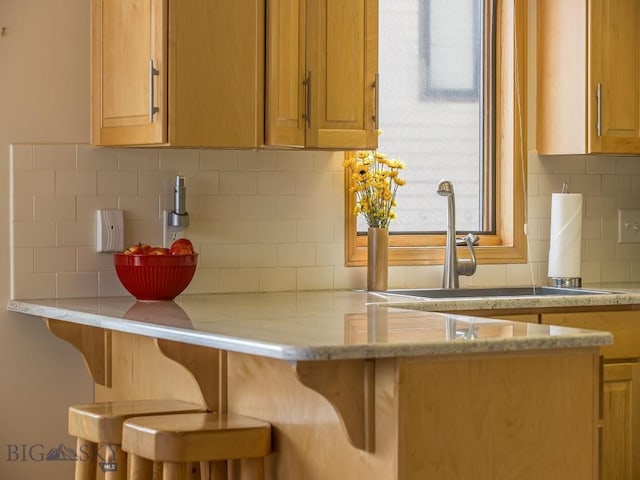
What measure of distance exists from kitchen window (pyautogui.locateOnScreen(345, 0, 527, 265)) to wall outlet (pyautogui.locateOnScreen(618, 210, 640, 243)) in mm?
472

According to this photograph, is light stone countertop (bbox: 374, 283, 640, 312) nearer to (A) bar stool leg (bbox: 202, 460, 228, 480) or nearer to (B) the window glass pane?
(B) the window glass pane

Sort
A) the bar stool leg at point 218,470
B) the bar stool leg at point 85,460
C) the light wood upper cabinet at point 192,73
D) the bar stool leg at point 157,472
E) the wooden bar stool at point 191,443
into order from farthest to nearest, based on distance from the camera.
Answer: the light wood upper cabinet at point 192,73 < the bar stool leg at point 157,472 < the bar stool leg at point 85,460 < the bar stool leg at point 218,470 < the wooden bar stool at point 191,443

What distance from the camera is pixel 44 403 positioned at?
3877 millimetres

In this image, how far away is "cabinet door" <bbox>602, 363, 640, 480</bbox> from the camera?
13.1 feet

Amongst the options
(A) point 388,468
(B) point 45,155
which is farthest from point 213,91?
(A) point 388,468

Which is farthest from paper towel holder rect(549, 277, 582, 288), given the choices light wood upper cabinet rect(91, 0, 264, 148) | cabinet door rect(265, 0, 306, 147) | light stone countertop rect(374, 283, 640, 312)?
light wood upper cabinet rect(91, 0, 264, 148)

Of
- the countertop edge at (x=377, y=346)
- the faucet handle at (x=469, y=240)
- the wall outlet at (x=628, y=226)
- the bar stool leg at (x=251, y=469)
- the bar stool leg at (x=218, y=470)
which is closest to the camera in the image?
the countertop edge at (x=377, y=346)

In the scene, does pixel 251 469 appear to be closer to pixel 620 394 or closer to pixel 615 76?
pixel 620 394

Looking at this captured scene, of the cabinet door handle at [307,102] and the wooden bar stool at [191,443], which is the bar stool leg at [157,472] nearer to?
the wooden bar stool at [191,443]

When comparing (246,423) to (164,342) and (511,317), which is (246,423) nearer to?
(164,342)

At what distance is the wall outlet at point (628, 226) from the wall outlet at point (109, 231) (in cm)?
206

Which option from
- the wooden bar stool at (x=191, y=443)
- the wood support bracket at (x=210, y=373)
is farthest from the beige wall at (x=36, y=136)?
the wooden bar stool at (x=191, y=443)

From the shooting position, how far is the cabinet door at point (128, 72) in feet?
11.8

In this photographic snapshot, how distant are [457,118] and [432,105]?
12cm
